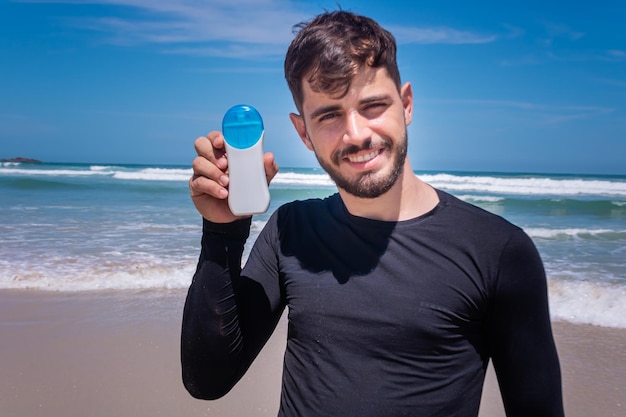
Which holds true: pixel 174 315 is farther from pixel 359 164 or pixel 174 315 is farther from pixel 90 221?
pixel 90 221

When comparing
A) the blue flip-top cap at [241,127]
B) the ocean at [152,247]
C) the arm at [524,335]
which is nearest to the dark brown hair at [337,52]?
the blue flip-top cap at [241,127]

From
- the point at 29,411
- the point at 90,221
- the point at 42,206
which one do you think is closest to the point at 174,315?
the point at 29,411

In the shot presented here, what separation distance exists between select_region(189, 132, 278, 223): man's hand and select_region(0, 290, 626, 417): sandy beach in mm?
2476

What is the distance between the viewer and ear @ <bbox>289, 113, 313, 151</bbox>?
1.62 meters

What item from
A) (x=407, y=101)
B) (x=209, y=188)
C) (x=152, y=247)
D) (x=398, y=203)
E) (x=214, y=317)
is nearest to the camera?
(x=209, y=188)

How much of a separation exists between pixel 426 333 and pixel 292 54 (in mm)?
850

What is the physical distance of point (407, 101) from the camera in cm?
164

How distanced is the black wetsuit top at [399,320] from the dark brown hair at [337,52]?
0.39 m

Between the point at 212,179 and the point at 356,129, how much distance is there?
0.41m

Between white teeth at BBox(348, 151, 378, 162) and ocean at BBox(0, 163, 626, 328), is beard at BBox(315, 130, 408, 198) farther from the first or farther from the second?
ocean at BBox(0, 163, 626, 328)

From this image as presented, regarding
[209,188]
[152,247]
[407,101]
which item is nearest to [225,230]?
[209,188]

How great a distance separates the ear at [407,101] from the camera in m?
1.61

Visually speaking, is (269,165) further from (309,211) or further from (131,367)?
(131,367)

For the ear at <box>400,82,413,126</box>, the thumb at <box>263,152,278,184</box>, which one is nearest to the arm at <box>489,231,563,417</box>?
the ear at <box>400,82,413,126</box>
